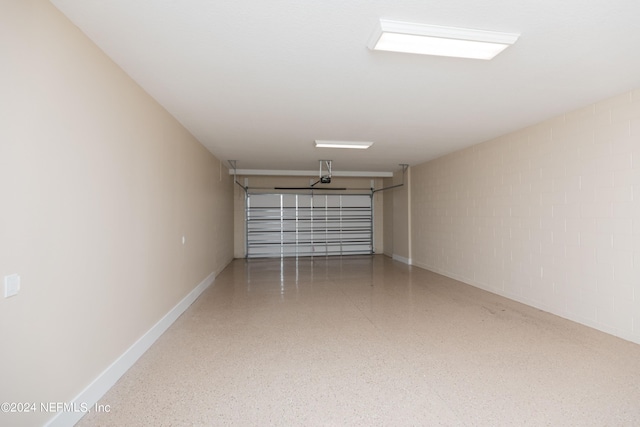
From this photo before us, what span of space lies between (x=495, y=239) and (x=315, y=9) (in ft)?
13.7

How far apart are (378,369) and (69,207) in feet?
7.68

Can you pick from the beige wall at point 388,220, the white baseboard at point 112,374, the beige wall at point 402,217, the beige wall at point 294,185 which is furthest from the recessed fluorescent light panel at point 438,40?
the beige wall at point 294,185

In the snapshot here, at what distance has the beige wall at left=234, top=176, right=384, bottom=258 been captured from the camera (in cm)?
849

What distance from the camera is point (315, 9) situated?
66.0 inches

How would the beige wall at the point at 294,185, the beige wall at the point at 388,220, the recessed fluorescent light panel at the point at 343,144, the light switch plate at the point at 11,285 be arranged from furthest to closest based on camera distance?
the beige wall at the point at 388,220 → the beige wall at the point at 294,185 → the recessed fluorescent light panel at the point at 343,144 → the light switch plate at the point at 11,285

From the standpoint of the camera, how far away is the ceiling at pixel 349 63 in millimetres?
1693

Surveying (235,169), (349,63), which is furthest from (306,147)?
(349,63)

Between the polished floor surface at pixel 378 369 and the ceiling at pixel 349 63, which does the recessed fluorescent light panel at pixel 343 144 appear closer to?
the ceiling at pixel 349 63

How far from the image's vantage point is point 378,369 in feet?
7.79

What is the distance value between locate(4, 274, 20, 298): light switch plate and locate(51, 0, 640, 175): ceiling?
142 centimetres

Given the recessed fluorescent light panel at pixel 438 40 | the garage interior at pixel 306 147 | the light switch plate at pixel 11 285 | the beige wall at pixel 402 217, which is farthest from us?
the beige wall at pixel 402 217

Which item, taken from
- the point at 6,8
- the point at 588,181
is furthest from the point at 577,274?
the point at 6,8

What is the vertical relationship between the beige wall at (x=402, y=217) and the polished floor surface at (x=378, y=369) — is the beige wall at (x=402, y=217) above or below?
above

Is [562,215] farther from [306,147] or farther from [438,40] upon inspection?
[306,147]
